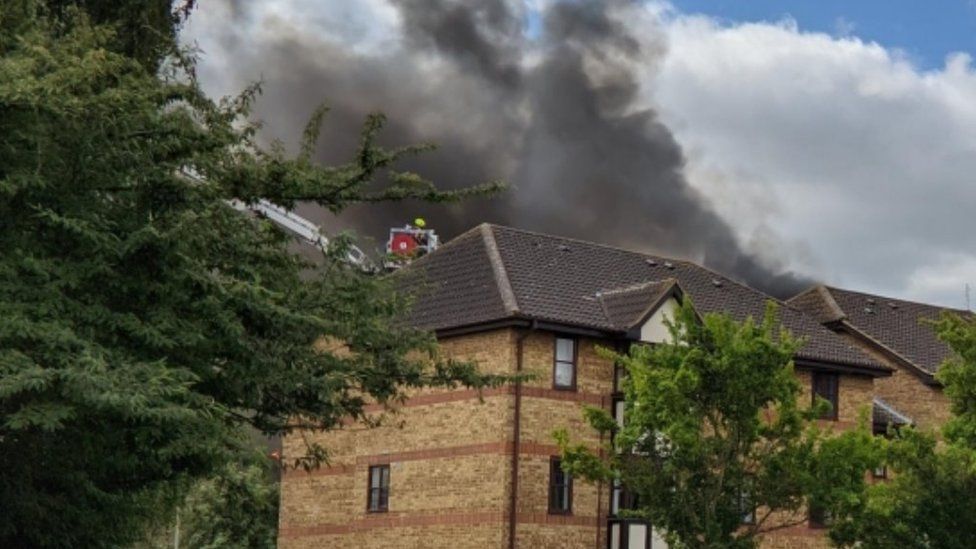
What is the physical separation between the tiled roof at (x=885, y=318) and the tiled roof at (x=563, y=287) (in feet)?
20.8

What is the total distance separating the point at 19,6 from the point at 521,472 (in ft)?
75.3

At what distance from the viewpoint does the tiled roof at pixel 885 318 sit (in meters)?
56.9

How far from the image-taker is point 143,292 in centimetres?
2084

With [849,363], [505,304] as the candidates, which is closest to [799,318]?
[849,363]

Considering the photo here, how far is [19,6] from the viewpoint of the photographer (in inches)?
859

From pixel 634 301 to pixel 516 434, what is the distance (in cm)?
515

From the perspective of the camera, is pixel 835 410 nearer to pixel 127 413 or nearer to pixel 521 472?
pixel 521 472

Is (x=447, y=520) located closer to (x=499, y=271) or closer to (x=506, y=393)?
(x=506, y=393)

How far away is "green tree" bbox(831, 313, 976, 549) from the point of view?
113 feet

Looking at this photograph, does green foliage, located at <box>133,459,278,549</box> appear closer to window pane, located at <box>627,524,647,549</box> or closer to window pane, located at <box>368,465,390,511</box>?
window pane, located at <box>368,465,390,511</box>

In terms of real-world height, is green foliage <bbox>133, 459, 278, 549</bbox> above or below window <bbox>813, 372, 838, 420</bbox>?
below

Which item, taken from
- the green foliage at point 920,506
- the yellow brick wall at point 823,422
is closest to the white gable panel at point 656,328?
the yellow brick wall at point 823,422

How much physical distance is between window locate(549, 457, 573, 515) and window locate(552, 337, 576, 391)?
196 cm

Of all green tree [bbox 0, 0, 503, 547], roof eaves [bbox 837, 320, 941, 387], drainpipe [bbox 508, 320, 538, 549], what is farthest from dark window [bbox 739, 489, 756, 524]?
roof eaves [bbox 837, 320, 941, 387]
